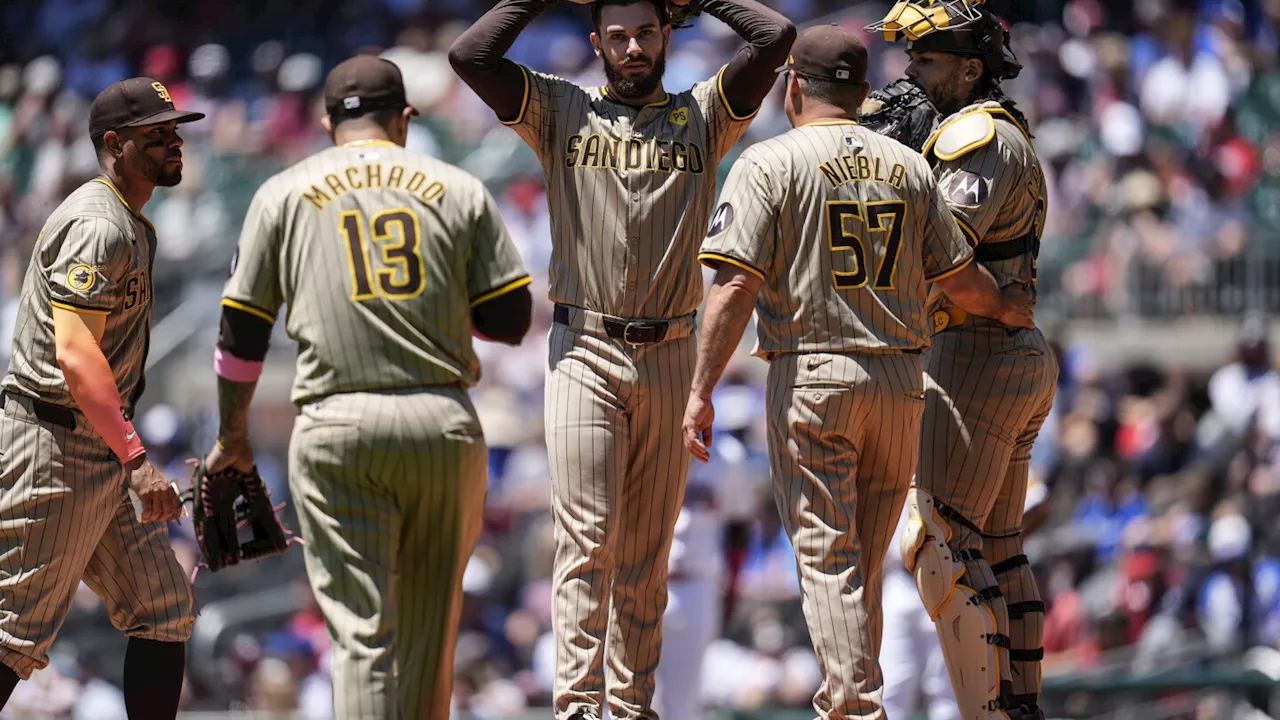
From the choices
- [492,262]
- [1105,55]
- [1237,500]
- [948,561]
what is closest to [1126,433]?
[1237,500]

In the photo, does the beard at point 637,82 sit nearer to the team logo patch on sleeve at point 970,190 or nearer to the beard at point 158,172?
the team logo patch on sleeve at point 970,190

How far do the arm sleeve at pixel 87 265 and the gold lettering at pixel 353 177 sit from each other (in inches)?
45.6

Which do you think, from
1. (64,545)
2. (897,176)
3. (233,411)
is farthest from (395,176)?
(64,545)

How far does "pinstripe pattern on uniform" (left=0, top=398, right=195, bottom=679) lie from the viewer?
576 centimetres

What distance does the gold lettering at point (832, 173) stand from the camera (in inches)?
214

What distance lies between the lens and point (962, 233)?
5.66m

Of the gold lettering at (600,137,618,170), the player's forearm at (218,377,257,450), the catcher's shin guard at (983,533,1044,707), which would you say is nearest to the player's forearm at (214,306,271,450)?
the player's forearm at (218,377,257,450)

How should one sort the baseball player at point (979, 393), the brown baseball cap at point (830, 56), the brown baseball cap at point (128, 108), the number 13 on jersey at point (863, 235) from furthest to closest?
1. the brown baseball cap at point (128, 108)
2. the baseball player at point (979, 393)
3. the brown baseball cap at point (830, 56)
4. the number 13 on jersey at point (863, 235)

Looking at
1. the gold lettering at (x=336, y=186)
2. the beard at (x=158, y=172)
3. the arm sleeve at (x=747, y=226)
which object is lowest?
the arm sleeve at (x=747, y=226)

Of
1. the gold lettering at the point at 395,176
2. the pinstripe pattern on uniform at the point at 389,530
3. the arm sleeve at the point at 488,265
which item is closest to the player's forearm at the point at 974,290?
the arm sleeve at the point at 488,265

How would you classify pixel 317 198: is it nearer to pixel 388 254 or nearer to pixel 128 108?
pixel 388 254

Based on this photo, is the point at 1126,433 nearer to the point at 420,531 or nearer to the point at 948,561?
the point at 948,561

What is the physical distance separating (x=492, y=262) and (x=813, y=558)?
4.60 ft

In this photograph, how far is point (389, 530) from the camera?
486 cm
